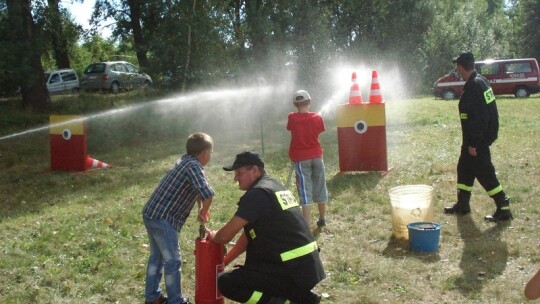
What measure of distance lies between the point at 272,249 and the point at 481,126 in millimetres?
3775

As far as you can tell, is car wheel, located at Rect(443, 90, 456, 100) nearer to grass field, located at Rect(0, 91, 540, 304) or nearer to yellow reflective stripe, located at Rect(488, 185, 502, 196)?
grass field, located at Rect(0, 91, 540, 304)

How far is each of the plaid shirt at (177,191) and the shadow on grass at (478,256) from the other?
98.1 inches

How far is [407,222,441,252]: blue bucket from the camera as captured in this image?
593 cm

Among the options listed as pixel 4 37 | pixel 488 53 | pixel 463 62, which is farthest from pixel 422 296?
pixel 488 53

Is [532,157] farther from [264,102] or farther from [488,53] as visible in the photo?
[488,53]

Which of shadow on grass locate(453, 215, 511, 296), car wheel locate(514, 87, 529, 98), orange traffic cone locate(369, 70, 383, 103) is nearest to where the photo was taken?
shadow on grass locate(453, 215, 511, 296)

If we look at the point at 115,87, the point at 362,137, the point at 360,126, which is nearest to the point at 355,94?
the point at 360,126

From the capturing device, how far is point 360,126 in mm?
9734

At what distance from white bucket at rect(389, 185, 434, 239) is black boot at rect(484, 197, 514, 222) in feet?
3.04

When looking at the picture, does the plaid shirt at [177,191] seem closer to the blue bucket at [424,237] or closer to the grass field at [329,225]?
the grass field at [329,225]

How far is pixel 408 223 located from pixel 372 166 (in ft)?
11.2

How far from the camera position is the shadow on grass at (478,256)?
206 inches

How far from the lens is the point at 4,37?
15789mm

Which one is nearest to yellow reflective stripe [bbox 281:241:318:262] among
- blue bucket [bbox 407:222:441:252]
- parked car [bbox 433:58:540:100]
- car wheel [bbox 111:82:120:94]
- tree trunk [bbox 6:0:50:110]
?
blue bucket [bbox 407:222:441:252]
